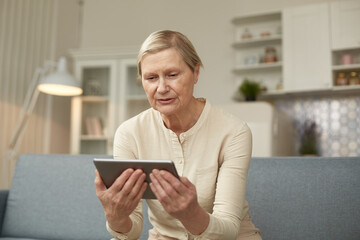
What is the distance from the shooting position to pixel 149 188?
995 millimetres

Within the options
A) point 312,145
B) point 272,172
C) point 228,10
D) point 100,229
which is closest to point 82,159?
point 100,229

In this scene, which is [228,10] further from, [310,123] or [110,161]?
[110,161]

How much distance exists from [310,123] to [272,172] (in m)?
2.53

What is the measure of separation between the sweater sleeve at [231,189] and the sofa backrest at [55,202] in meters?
0.89

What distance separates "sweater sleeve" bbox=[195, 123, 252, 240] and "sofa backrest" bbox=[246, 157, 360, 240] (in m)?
0.50

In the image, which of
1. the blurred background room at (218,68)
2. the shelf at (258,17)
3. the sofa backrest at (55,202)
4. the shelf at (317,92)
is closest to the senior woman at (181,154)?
the sofa backrest at (55,202)

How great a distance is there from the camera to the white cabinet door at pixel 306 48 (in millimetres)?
3686

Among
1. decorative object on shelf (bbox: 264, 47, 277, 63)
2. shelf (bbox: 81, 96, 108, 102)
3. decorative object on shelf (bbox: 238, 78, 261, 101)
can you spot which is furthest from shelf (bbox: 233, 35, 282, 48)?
shelf (bbox: 81, 96, 108, 102)

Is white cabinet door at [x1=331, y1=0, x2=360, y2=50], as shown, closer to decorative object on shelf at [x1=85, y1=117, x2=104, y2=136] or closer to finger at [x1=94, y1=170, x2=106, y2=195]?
decorative object on shelf at [x1=85, y1=117, x2=104, y2=136]

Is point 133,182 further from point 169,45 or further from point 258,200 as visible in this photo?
point 258,200

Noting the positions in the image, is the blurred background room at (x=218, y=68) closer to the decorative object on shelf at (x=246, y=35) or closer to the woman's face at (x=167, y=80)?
the decorative object on shelf at (x=246, y=35)

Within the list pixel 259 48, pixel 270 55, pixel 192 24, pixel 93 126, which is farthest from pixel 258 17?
pixel 93 126

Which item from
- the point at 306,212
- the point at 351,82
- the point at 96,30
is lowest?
the point at 306,212

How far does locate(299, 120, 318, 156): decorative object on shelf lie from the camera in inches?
149
